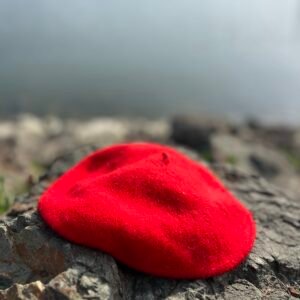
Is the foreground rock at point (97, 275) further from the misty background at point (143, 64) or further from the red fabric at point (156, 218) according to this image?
the misty background at point (143, 64)

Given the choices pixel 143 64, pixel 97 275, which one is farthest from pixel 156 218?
pixel 143 64

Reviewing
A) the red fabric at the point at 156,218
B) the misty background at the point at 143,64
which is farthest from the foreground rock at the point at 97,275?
the misty background at the point at 143,64

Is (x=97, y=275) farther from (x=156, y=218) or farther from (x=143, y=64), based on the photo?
(x=143, y=64)

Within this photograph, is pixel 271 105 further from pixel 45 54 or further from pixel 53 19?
pixel 53 19

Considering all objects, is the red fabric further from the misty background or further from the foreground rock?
the misty background

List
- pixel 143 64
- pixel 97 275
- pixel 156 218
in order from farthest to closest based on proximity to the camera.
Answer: pixel 143 64
pixel 156 218
pixel 97 275
